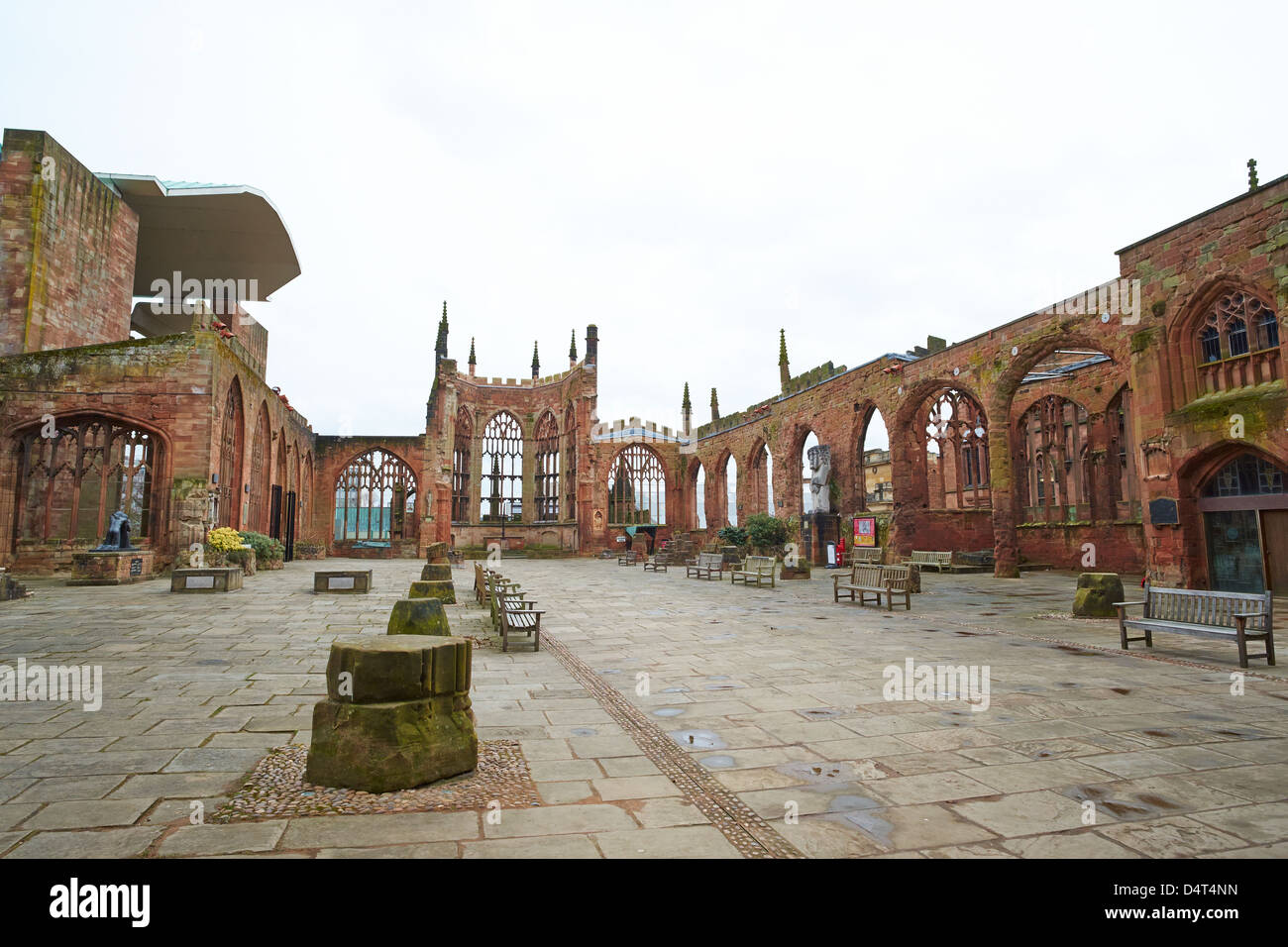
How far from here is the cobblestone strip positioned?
8.71 ft

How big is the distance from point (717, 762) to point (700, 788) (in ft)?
1.40

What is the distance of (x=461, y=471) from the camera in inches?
1447

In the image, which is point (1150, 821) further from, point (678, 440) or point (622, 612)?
point (678, 440)

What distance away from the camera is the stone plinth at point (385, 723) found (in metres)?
3.23

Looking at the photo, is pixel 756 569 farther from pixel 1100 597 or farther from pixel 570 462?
pixel 570 462

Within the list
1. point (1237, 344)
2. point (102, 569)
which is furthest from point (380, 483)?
point (1237, 344)

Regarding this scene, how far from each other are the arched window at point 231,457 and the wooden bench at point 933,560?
1889 cm

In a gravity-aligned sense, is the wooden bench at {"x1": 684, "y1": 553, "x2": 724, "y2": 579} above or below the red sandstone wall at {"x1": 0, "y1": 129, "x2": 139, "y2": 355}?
below

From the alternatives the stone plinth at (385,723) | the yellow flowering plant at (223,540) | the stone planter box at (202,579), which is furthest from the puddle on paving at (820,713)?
the yellow flowering plant at (223,540)

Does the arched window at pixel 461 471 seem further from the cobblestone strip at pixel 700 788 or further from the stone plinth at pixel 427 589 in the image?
the cobblestone strip at pixel 700 788

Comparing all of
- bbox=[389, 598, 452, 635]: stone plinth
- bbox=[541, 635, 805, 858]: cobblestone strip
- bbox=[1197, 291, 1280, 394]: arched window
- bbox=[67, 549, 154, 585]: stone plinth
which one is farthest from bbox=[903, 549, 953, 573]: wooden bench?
bbox=[67, 549, 154, 585]: stone plinth

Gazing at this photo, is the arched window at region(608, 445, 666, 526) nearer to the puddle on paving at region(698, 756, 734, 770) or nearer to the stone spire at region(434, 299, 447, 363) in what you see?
the stone spire at region(434, 299, 447, 363)

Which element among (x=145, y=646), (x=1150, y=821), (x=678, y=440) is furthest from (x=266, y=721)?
(x=678, y=440)

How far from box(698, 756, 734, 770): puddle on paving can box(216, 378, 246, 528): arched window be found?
1704cm
